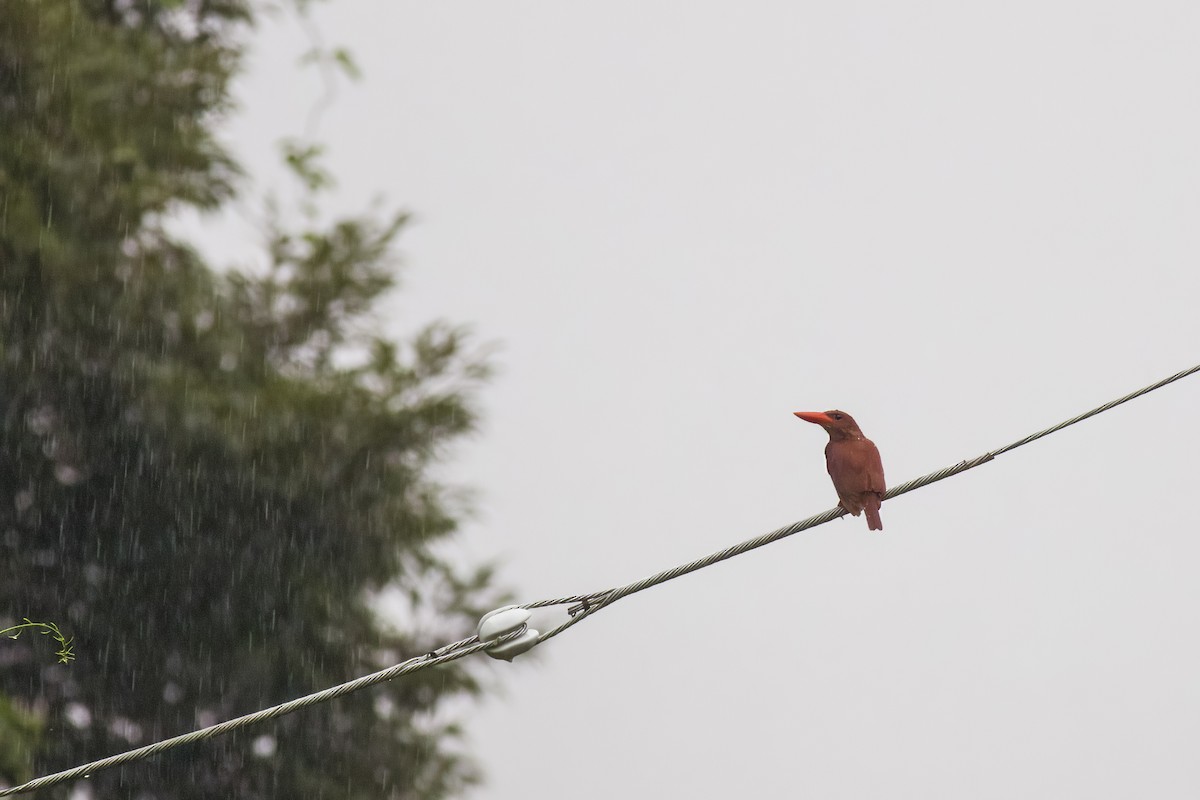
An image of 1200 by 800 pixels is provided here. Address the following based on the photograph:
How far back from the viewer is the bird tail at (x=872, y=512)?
372 cm

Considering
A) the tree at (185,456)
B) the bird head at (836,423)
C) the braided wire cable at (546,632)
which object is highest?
the tree at (185,456)

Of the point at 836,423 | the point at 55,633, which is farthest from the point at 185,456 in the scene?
the point at 836,423

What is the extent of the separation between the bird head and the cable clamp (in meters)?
1.79

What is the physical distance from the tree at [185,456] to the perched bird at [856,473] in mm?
3473

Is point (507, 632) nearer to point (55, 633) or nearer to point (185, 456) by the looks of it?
point (55, 633)

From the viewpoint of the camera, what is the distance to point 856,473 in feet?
12.5

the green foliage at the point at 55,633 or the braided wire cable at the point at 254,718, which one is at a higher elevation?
the green foliage at the point at 55,633

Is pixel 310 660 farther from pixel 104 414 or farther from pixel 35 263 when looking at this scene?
pixel 35 263

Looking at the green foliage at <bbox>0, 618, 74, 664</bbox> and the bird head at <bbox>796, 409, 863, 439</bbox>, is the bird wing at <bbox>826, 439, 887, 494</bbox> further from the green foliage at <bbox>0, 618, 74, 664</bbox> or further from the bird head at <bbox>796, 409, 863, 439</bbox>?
the green foliage at <bbox>0, 618, 74, 664</bbox>

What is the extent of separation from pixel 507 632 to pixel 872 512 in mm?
1613

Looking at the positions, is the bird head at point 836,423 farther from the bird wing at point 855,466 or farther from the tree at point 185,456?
the tree at point 185,456

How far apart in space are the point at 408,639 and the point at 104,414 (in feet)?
7.71

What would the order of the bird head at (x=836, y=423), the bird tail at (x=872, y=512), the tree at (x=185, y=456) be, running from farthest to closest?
1. the tree at (x=185, y=456)
2. the bird head at (x=836, y=423)
3. the bird tail at (x=872, y=512)

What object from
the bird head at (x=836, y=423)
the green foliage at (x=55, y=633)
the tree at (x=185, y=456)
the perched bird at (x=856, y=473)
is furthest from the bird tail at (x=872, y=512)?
the tree at (x=185, y=456)
